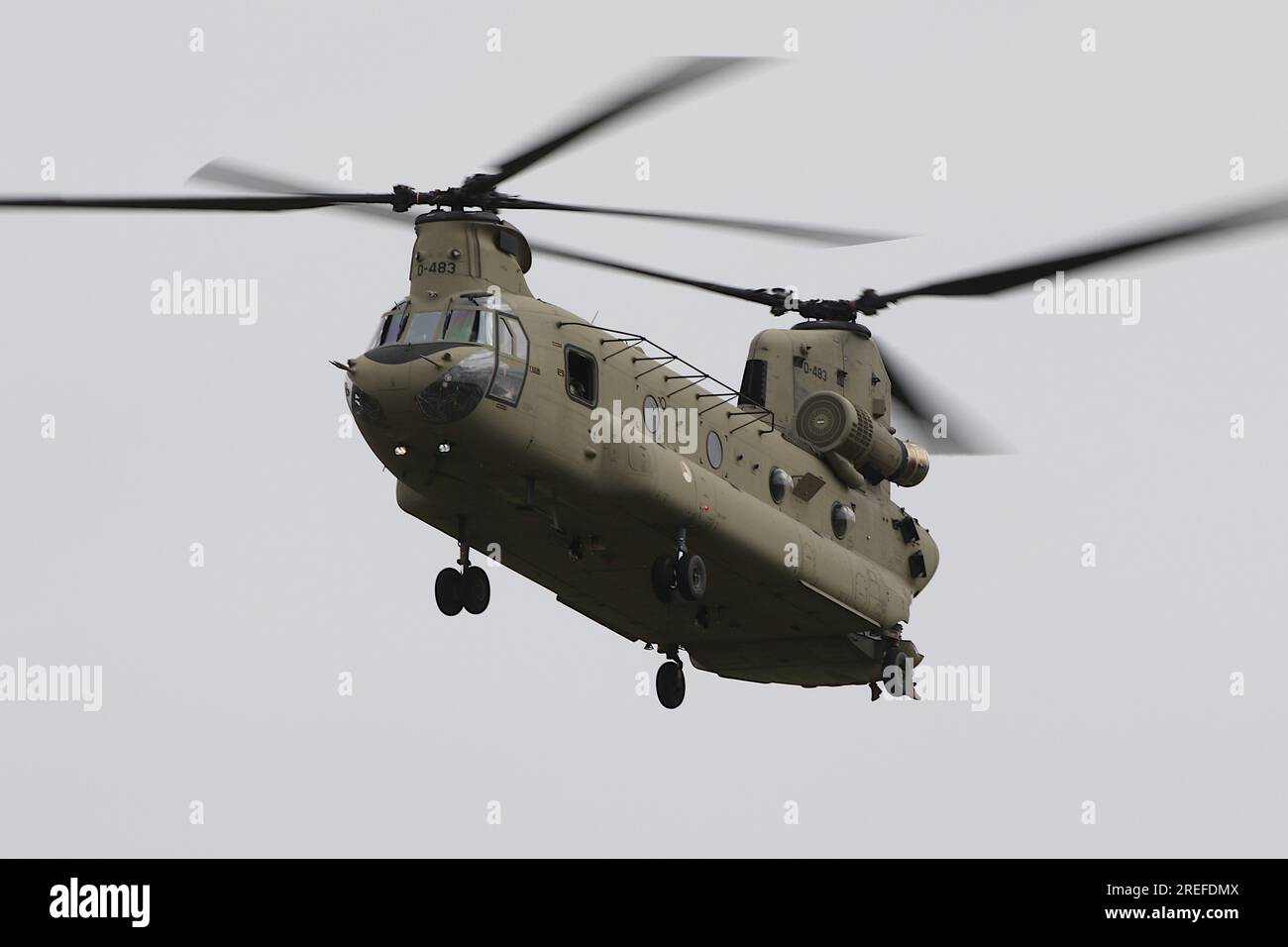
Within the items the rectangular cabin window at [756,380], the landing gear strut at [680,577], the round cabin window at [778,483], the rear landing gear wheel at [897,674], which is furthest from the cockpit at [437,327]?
the rear landing gear wheel at [897,674]

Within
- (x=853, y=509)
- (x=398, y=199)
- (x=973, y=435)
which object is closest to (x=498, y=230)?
(x=398, y=199)

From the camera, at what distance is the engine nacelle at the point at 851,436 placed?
4266 cm

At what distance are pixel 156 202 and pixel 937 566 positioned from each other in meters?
17.1

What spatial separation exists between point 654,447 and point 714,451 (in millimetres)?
2445

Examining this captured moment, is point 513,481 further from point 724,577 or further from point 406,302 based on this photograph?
point 724,577

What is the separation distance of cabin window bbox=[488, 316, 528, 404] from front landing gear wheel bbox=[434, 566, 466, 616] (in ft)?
11.6

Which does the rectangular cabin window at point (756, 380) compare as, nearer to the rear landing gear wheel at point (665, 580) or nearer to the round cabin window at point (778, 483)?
the round cabin window at point (778, 483)

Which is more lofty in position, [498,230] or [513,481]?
[498,230]

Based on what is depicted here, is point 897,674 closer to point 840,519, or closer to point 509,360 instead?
point 840,519

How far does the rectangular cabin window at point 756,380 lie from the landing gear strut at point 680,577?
6.32 meters

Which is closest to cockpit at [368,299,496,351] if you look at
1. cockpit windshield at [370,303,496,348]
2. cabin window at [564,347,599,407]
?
cockpit windshield at [370,303,496,348]

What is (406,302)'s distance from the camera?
35781 millimetres

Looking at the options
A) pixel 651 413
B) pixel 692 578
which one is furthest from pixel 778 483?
pixel 692 578

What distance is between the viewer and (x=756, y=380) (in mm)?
43406
